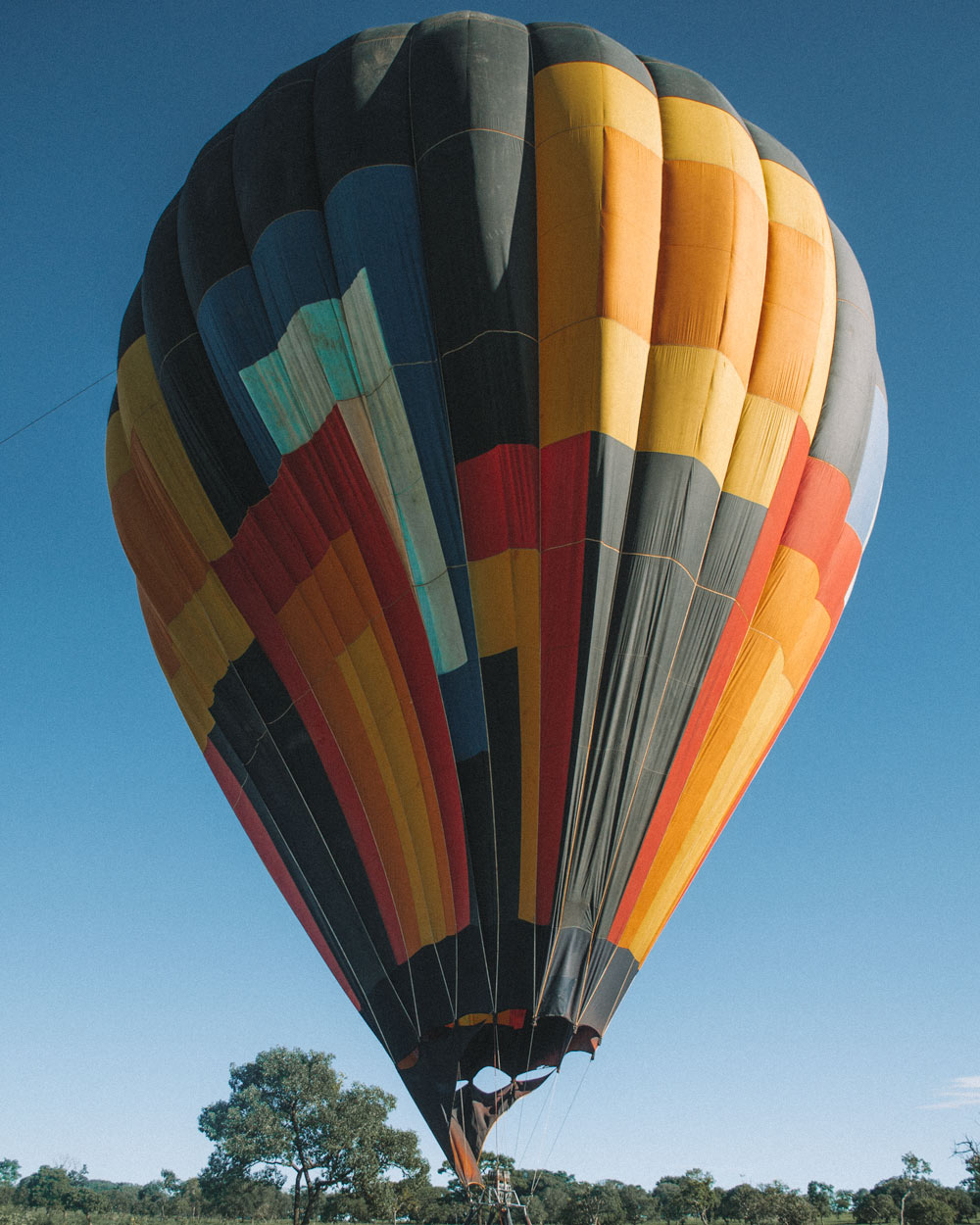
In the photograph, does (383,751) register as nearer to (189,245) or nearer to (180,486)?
(180,486)

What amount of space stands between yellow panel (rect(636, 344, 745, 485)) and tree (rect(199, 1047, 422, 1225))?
32650 mm

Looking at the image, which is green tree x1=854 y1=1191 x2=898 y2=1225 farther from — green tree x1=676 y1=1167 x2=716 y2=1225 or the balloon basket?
the balloon basket

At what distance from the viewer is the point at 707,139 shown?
23.4ft

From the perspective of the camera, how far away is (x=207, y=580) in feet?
25.9

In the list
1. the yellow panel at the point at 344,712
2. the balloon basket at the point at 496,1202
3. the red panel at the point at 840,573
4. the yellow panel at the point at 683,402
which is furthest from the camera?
the red panel at the point at 840,573

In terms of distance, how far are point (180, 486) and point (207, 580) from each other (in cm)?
81

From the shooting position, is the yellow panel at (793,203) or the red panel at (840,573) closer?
the yellow panel at (793,203)

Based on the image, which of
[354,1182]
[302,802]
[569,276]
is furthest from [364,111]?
[354,1182]

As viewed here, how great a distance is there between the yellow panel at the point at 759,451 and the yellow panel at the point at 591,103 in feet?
6.66

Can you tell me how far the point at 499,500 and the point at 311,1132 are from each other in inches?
1360

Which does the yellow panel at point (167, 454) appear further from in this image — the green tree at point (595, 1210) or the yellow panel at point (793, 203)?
the green tree at point (595, 1210)

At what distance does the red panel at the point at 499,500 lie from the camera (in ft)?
21.3

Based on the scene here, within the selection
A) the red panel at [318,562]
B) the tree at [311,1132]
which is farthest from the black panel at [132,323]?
the tree at [311,1132]

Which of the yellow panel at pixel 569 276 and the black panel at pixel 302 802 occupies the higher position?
the yellow panel at pixel 569 276
